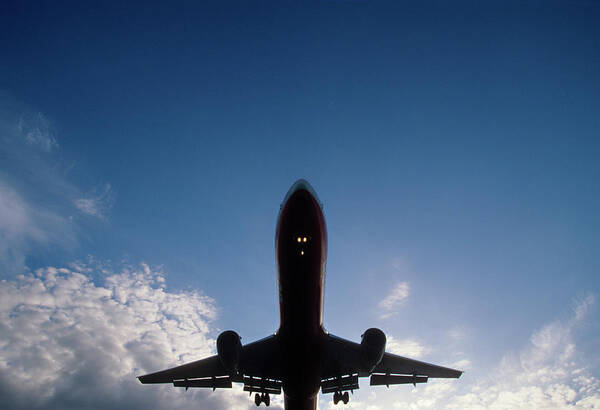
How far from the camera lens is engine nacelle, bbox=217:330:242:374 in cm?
1348

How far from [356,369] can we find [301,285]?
833 centimetres

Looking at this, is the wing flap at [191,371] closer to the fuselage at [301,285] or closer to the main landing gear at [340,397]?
the fuselage at [301,285]

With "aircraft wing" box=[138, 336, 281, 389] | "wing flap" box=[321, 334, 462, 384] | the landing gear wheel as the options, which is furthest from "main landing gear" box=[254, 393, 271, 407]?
the landing gear wheel

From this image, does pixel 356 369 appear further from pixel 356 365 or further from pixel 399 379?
pixel 399 379

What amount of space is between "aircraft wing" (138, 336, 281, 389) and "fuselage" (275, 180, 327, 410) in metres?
1.57

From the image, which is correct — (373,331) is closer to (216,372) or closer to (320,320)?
(320,320)

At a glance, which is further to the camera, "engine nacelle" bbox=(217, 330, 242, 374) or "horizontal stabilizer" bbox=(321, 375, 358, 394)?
"horizontal stabilizer" bbox=(321, 375, 358, 394)

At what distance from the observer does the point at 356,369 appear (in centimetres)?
1714

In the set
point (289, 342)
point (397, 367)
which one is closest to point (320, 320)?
point (289, 342)

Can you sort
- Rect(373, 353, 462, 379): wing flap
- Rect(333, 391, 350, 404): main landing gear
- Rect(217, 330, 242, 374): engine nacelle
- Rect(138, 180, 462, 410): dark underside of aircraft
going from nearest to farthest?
Rect(138, 180, 462, 410): dark underside of aircraft, Rect(217, 330, 242, 374): engine nacelle, Rect(333, 391, 350, 404): main landing gear, Rect(373, 353, 462, 379): wing flap

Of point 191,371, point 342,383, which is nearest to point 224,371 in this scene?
point 191,371

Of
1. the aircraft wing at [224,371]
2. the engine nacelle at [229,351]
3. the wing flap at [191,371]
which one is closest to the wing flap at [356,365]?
the aircraft wing at [224,371]

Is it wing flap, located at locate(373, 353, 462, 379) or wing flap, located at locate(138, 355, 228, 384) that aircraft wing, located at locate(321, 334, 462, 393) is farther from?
wing flap, located at locate(138, 355, 228, 384)

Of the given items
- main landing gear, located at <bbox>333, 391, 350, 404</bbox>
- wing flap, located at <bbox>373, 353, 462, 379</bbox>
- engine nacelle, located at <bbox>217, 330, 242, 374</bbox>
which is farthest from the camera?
wing flap, located at <bbox>373, 353, 462, 379</bbox>
